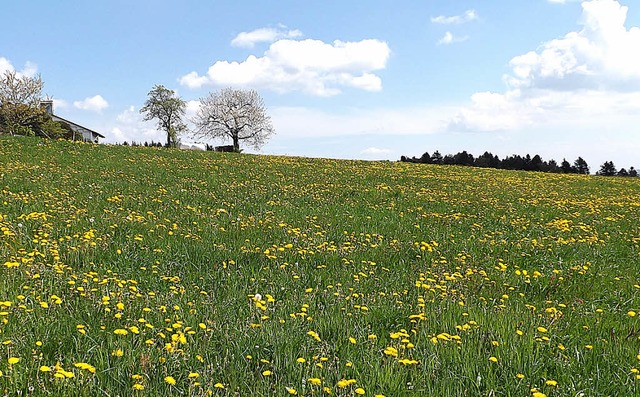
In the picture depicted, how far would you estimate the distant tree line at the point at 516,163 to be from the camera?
44344 mm

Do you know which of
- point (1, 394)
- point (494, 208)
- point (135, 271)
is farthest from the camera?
point (494, 208)

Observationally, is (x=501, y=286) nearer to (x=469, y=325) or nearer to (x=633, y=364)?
(x=469, y=325)

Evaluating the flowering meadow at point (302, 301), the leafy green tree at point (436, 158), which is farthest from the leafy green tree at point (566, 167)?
the flowering meadow at point (302, 301)

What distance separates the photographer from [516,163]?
47375 mm

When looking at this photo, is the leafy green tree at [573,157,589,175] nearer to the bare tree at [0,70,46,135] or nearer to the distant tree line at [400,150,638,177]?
the distant tree line at [400,150,638,177]

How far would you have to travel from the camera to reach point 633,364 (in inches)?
136

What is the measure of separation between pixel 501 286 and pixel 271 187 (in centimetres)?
984

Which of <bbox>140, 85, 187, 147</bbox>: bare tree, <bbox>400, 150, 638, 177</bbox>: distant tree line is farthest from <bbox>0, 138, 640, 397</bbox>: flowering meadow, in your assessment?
<bbox>140, 85, 187, 147</bbox>: bare tree

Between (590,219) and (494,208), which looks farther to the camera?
(494,208)

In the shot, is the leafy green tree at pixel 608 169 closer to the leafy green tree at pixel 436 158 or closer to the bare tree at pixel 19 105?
the leafy green tree at pixel 436 158

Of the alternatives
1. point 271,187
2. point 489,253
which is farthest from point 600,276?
point 271,187

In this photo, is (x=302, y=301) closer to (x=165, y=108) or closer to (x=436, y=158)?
(x=436, y=158)

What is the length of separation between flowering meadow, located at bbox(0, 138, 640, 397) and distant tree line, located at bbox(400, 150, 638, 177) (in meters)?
37.6

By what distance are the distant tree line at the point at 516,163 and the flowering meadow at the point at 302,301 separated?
37.6 m
